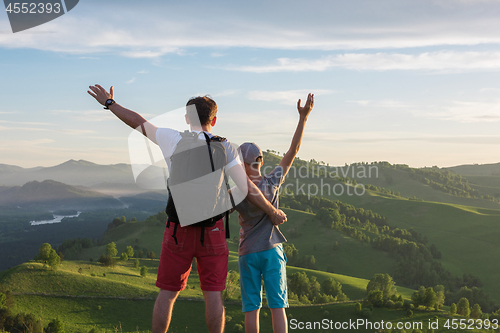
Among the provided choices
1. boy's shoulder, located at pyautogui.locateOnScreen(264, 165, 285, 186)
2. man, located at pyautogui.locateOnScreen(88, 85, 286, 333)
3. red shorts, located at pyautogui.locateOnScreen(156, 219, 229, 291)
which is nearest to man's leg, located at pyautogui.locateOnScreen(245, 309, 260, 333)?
man, located at pyautogui.locateOnScreen(88, 85, 286, 333)

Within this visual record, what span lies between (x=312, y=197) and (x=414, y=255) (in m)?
72.0

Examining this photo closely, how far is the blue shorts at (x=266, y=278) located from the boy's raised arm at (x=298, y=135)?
1.24m

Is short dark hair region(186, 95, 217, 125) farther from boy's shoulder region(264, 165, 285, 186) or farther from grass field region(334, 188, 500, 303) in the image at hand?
grass field region(334, 188, 500, 303)

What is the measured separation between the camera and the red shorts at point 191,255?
4.34m

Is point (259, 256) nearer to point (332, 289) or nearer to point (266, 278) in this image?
point (266, 278)

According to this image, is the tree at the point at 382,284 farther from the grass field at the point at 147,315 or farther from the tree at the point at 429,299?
the grass field at the point at 147,315

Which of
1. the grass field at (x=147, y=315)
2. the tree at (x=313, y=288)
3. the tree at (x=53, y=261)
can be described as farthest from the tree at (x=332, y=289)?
the tree at (x=53, y=261)

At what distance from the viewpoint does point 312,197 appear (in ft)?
653

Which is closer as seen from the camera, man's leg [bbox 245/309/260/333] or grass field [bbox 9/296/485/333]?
man's leg [bbox 245/309/260/333]

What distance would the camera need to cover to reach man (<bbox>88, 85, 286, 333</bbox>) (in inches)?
171

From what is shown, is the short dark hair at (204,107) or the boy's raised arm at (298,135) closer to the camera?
the short dark hair at (204,107)

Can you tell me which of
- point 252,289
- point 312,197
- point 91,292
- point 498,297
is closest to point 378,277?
point 498,297

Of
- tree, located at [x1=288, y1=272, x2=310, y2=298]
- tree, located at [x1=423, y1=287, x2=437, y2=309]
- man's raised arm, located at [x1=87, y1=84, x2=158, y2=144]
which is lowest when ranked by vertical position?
tree, located at [x1=288, y1=272, x2=310, y2=298]

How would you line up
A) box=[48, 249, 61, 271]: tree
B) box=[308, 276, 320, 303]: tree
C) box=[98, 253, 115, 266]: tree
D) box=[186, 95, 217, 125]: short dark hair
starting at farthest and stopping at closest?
1. box=[308, 276, 320, 303]: tree
2. box=[98, 253, 115, 266]: tree
3. box=[48, 249, 61, 271]: tree
4. box=[186, 95, 217, 125]: short dark hair
